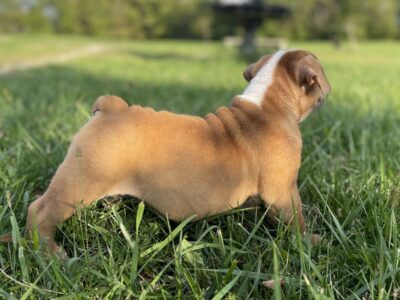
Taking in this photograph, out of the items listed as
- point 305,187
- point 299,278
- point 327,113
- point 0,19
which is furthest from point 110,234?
point 0,19

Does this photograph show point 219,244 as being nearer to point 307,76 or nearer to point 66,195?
point 66,195

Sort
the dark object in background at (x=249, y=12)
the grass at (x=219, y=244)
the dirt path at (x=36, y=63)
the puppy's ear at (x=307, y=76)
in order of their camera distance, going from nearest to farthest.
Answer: the grass at (x=219, y=244)
the puppy's ear at (x=307, y=76)
the dirt path at (x=36, y=63)
the dark object in background at (x=249, y=12)

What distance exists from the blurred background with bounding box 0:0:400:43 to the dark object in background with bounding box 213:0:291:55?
26098 millimetres

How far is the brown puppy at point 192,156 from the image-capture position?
56.8 inches

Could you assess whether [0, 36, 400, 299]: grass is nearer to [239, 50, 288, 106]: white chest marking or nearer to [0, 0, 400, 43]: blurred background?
[239, 50, 288, 106]: white chest marking

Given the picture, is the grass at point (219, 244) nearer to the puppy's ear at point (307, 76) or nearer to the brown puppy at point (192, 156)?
the brown puppy at point (192, 156)

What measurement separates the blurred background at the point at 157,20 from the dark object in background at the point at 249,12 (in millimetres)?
26098

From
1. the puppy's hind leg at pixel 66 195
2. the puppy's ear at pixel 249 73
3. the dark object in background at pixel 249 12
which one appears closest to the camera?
the puppy's hind leg at pixel 66 195

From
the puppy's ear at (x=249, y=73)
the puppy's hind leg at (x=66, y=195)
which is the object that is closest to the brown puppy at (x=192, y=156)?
the puppy's hind leg at (x=66, y=195)

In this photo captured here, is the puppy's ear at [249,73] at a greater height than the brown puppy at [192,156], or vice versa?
the puppy's ear at [249,73]

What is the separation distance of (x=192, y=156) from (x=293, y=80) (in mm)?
547

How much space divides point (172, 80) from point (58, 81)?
151cm

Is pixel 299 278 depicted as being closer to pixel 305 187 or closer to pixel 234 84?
pixel 305 187

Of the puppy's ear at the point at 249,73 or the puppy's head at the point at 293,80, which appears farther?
the puppy's ear at the point at 249,73
